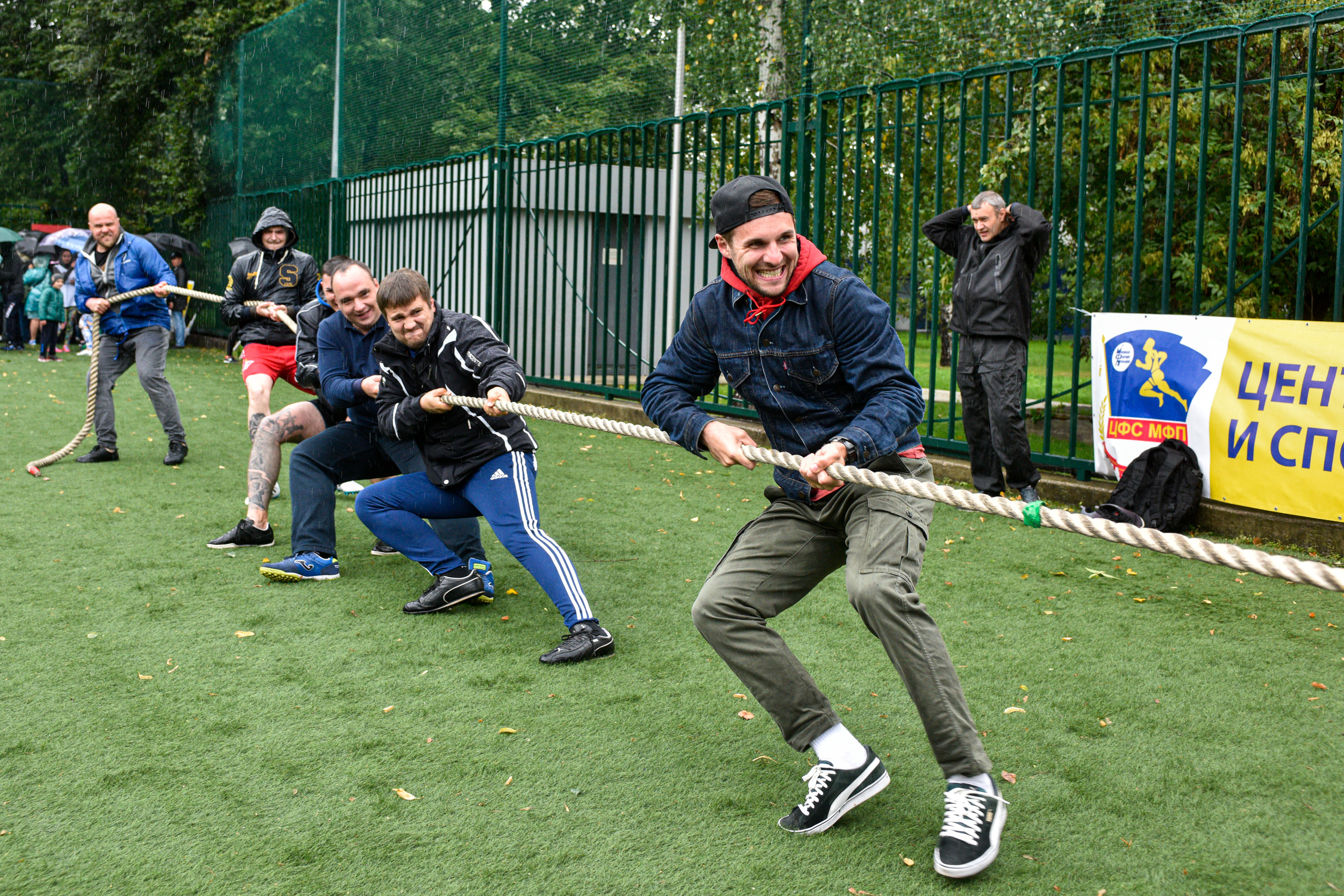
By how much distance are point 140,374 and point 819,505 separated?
22.4 feet

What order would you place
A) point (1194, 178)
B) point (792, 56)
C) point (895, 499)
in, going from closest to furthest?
point (895, 499) < point (1194, 178) < point (792, 56)

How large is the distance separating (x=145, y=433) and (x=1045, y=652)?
832 centimetres

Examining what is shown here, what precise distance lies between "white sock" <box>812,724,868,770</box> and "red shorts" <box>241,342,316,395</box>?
5.40 m

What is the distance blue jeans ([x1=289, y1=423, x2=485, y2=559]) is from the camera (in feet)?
17.1

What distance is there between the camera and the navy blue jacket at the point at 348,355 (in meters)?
5.33

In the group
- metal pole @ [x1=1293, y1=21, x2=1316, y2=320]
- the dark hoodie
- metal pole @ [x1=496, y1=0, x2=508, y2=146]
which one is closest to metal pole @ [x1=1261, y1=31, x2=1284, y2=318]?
metal pole @ [x1=1293, y1=21, x2=1316, y2=320]

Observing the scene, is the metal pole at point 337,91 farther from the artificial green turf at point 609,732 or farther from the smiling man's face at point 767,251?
the smiling man's face at point 767,251

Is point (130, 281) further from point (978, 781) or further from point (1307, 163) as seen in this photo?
point (1307, 163)

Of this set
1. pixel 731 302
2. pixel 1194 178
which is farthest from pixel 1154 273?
pixel 731 302

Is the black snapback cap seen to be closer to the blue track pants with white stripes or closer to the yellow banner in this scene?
the blue track pants with white stripes

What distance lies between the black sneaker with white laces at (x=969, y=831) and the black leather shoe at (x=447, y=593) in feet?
8.48

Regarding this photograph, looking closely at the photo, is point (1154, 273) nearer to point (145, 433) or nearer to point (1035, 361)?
point (145, 433)

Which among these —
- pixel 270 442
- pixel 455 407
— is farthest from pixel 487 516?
pixel 270 442

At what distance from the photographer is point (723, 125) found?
9438 mm
